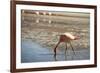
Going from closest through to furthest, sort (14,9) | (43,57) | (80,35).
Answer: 1. (14,9)
2. (43,57)
3. (80,35)

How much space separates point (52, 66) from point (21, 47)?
0.33 metres

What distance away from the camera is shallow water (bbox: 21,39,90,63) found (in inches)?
66.0

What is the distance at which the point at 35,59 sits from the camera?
1.71m

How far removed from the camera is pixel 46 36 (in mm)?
1742

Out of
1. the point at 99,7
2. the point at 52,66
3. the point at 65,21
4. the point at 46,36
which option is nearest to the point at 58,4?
the point at 65,21

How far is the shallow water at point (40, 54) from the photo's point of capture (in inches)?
66.0

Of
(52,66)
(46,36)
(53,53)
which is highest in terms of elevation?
(46,36)

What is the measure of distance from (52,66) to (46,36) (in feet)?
0.91

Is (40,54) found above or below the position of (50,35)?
below

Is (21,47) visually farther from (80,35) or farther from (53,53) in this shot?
(80,35)

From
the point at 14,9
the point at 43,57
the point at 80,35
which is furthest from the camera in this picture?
the point at 80,35

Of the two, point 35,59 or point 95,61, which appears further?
point 95,61

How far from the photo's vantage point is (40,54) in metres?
1.72

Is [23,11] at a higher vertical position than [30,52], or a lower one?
higher
